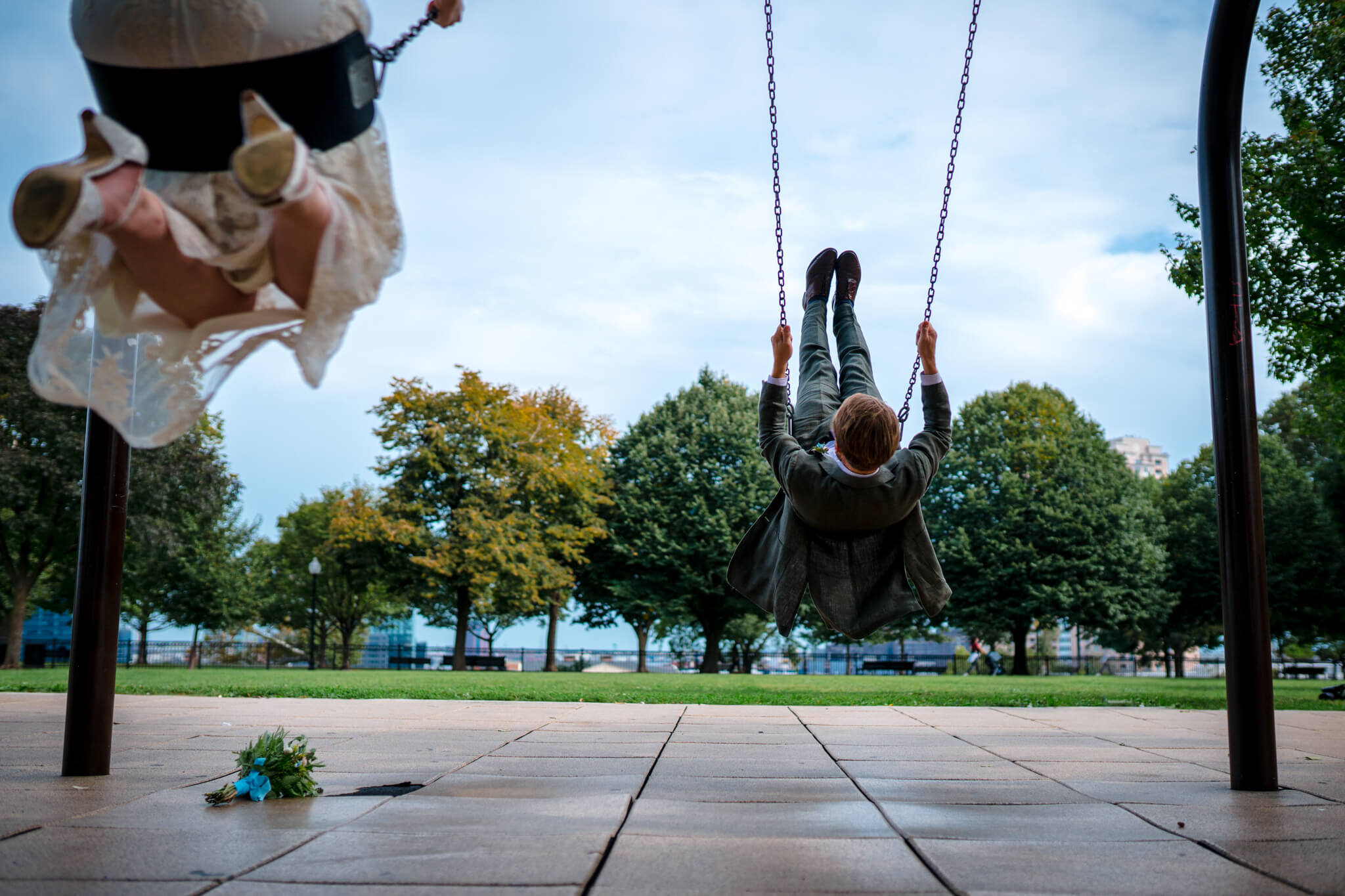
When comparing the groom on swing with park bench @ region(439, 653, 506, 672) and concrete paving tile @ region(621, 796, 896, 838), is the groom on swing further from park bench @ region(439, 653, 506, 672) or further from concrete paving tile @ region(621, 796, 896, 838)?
park bench @ region(439, 653, 506, 672)

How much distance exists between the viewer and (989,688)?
17.5 metres

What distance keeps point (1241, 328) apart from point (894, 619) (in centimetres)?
225

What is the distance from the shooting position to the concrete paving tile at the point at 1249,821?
11.6 feet

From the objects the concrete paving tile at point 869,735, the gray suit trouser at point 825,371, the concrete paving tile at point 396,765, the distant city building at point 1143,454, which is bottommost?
the concrete paving tile at point 869,735

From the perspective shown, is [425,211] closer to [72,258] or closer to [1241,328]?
[72,258]

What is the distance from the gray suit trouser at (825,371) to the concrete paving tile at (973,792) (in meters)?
1.81

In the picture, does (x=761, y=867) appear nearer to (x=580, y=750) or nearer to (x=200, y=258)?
(x=200, y=258)

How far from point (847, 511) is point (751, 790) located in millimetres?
1427

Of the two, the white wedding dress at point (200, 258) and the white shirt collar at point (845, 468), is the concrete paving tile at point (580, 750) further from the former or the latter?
the white wedding dress at point (200, 258)

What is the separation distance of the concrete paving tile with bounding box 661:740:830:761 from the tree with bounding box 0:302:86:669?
23.8 meters

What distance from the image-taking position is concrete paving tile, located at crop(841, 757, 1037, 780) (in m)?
5.22

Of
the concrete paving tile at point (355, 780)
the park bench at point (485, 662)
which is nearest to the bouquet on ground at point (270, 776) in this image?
the concrete paving tile at point (355, 780)

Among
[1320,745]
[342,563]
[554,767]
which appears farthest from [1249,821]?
[342,563]

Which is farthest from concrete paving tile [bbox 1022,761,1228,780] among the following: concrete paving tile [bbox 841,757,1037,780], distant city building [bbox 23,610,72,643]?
distant city building [bbox 23,610,72,643]
